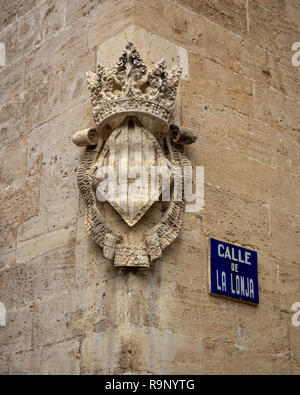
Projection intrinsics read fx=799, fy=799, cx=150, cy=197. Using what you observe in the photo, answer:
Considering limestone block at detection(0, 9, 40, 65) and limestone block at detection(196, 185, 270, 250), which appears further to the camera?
limestone block at detection(0, 9, 40, 65)

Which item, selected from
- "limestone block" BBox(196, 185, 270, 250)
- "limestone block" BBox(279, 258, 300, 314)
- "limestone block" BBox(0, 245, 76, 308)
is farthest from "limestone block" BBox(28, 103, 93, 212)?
"limestone block" BBox(279, 258, 300, 314)

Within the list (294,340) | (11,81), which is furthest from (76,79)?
(294,340)

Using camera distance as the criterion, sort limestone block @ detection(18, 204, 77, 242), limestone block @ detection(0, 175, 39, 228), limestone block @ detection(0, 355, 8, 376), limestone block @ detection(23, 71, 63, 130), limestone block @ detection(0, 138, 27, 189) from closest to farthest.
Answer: limestone block @ detection(18, 204, 77, 242), limestone block @ detection(0, 355, 8, 376), limestone block @ detection(0, 175, 39, 228), limestone block @ detection(23, 71, 63, 130), limestone block @ detection(0, 138, 27, 189)

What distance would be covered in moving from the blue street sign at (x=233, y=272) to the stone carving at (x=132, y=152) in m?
0.38

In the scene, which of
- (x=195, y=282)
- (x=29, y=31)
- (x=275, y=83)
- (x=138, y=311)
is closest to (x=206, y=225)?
(x=195, y=282)

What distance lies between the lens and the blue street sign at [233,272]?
506cm

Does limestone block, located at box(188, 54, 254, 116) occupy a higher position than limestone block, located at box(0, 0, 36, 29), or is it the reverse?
limestone block, located at box(0, 0, 36, 29)

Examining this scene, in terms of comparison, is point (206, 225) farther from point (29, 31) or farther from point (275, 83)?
point (29, 31)

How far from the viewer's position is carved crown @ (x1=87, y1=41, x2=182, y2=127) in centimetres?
489

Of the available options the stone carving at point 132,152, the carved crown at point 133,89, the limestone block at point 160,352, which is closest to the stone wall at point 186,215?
the limestone block at point 160,352

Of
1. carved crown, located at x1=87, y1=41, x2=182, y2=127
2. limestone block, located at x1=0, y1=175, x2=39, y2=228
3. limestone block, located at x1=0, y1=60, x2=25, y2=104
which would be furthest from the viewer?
limestone block, located at x1=0, y1=60, x2=25, y2=104

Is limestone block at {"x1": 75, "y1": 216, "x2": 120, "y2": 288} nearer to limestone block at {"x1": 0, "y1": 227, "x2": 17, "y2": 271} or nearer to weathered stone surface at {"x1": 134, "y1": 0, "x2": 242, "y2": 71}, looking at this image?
limestone block at {"x1": 0, "y1": 227, "x2": 17, "y2": 271}

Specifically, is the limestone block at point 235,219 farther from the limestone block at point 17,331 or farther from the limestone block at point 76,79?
the limestone block at point 17,331

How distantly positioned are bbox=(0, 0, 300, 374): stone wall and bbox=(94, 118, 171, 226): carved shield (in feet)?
1.11
